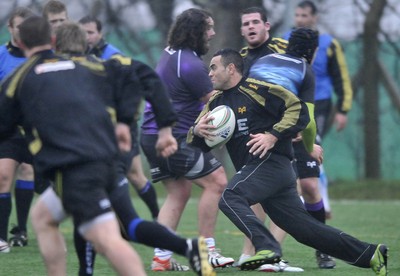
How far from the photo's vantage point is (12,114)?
A: 18.0 feet

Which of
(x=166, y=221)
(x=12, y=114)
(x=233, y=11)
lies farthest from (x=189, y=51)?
(x=233, y=11)

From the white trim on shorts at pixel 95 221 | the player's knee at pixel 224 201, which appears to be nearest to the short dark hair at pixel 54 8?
the player's knee at pixel 224 201

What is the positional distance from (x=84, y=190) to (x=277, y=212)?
6.29 ft

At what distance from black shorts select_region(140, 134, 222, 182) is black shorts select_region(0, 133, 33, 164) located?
4.19 feet

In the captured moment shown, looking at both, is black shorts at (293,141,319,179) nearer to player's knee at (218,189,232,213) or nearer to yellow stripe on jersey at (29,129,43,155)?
player's knee at (218,189,232,213)

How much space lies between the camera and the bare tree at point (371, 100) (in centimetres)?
1463


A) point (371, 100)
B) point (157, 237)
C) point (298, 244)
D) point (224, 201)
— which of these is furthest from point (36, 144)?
point (371, 100)

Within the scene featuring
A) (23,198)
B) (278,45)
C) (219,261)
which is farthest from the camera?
(23,198)

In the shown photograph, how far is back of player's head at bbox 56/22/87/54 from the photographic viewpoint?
5609 mm

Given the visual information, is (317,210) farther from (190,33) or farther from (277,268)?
(190,33)

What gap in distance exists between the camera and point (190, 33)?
7.47 meters

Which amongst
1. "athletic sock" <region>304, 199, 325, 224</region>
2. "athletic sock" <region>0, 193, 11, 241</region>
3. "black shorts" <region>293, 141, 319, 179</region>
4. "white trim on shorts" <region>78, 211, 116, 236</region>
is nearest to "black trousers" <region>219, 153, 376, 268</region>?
"athletic sock" <region>304, 199, 325, 224</region>

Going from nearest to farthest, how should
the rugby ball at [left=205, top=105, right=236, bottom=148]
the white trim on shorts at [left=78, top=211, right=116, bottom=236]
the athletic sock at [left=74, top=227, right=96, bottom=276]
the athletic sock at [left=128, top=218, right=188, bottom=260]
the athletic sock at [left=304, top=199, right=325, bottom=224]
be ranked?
the white trim on shorts at [left=78, top=211, right=116, bottom=236]
the athletic sock at [left=128, top=218, right=188, bottom=260]
the athletic sock at [left=74, top=227, right=96, bottom=276]
the rugby ball at [left=205, top=105, right=236, bottom=148]
the athletic sock at [left=304, top=199, right=325, bottom=224]

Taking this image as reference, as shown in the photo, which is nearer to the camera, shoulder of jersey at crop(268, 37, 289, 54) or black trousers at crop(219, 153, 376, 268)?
black trousers at crop(219, 153, 376, 268)
